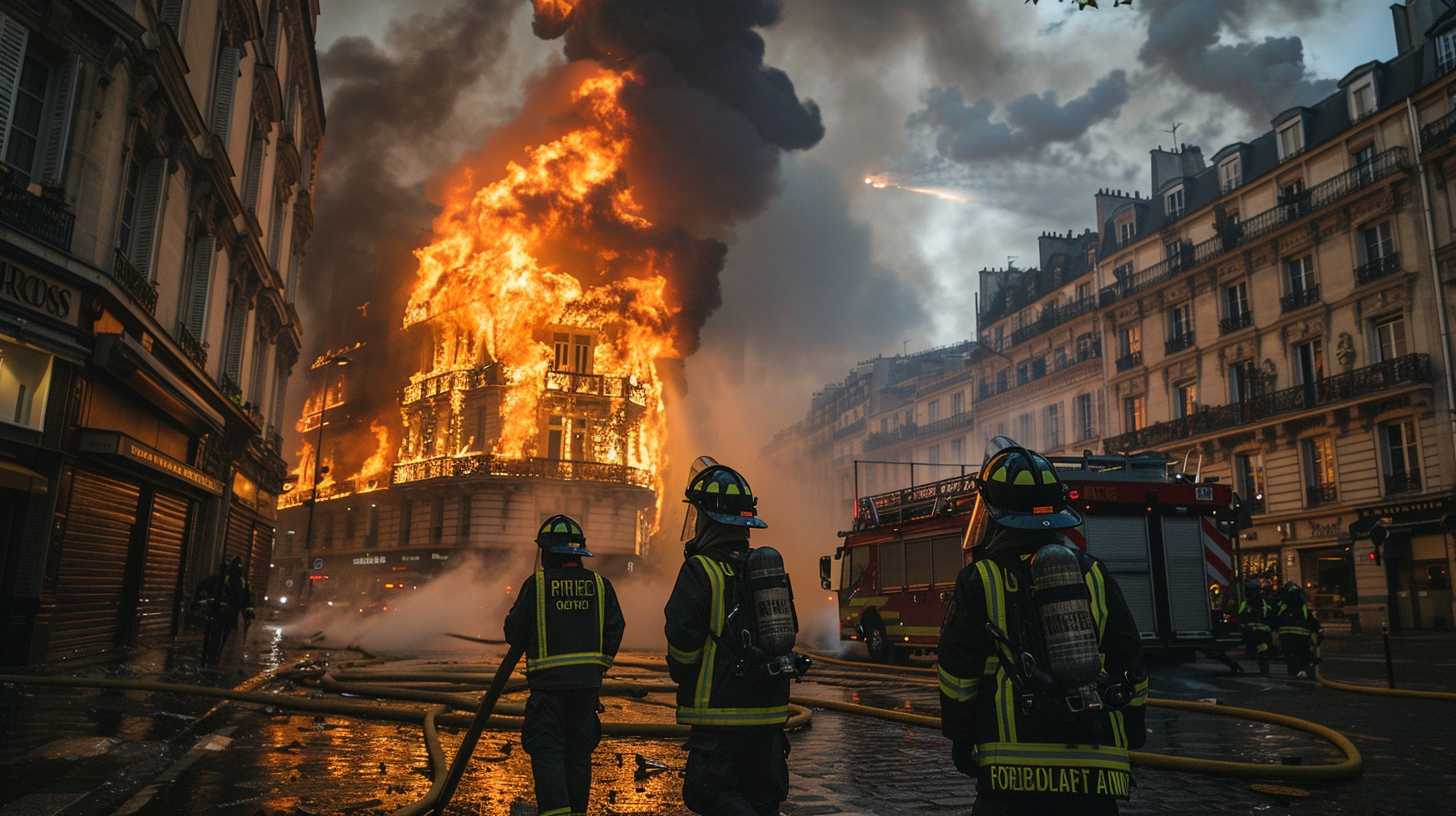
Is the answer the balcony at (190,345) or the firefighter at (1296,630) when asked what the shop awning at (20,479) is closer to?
the balcony at (190,345)

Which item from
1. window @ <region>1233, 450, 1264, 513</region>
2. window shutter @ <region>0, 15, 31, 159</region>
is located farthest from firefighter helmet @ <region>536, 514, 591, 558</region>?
window @ <region>1233, 450, 1264, 513</region>

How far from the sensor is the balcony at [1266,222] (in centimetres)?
2778

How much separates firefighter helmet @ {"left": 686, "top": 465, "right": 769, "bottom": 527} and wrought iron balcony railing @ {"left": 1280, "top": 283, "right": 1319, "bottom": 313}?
31.5 meters

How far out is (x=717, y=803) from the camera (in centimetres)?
381

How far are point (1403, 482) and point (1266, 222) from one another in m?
10.4

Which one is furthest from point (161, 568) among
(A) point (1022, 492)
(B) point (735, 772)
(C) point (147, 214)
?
(A) point (1022, 492)

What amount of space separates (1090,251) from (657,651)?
97.7 feet

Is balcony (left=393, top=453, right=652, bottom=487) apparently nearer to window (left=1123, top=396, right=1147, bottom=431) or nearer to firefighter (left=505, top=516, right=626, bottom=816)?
window (left=1123, top=396, right=1147, bottom=431)

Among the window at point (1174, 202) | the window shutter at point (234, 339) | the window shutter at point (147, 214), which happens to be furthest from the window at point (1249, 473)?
the window shutter at point (147, 214)

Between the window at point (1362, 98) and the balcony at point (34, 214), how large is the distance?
3332 centimetres

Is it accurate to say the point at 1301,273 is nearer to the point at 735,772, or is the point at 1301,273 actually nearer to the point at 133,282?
the point at 133,282

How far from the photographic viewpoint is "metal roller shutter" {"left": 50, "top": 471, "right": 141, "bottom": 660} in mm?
12742

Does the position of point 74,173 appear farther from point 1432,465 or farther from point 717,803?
point 1432,465

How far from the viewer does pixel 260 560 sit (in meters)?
29.7
